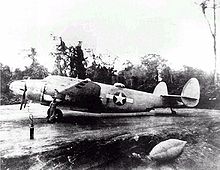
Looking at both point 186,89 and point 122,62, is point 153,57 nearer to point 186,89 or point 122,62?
point 122,62

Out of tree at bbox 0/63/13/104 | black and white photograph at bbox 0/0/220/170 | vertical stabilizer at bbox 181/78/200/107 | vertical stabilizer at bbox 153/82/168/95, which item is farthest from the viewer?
vertical stabilizer at bbox 153/82/168/95

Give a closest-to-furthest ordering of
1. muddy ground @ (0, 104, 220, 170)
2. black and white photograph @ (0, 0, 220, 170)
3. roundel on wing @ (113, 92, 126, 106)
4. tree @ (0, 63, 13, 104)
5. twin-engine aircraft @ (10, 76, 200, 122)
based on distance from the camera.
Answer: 1. muddy ground @ (0, 104, 220, 170)
2. black and white photograph @ (0, 0, 220, 170)
3. tree @ (0, 63, 13, 104)
4. twin-engine aircraft @ (10, 76, 200, 122)
5. roundel on wing @ (113, 92, 126, 106)

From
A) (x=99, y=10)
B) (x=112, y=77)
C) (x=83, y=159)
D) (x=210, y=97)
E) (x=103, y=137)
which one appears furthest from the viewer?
(x=112, y=77)

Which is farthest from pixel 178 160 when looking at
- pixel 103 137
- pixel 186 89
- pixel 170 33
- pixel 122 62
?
pixel 170 33

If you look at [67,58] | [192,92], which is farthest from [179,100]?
[67,58]

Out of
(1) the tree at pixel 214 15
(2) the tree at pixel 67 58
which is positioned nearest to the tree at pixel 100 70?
(2) the tree at pixel 67 58

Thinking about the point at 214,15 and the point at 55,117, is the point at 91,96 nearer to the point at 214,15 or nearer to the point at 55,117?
the point at 55,117

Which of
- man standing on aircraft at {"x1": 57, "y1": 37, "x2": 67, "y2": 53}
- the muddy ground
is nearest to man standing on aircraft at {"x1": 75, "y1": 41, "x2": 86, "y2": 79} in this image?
man standing on aircraft at {"x1": 57, "y1": 37, "x2": 67, "y2": 53}

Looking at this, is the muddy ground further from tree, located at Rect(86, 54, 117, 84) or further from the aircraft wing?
tree, located at Rect(86, 54, 117, 84)
